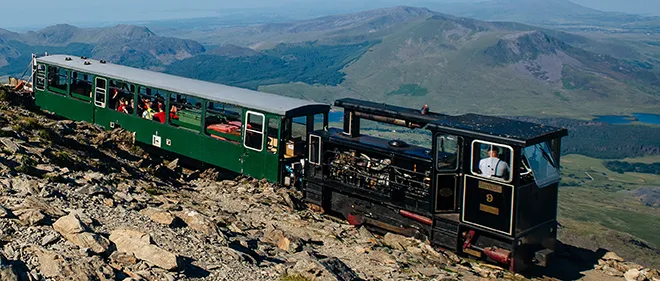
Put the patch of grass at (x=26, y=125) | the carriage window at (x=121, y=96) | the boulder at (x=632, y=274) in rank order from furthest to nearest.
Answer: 1. the carriage window at (x=121, y=96)
2. the patch of grass at (x=26, y=125)
3. the boulder at (x=632, y=274)

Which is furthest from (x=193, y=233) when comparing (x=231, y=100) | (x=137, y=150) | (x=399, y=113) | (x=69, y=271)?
(x=137, y=150)

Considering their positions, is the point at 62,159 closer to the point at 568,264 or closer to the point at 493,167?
the point at 493,167

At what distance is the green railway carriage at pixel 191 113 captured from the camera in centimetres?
2339

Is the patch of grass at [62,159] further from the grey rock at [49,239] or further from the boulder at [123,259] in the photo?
the boulder at [123,259]

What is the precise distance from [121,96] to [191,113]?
4438mm

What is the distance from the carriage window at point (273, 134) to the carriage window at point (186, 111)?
330 centimetres

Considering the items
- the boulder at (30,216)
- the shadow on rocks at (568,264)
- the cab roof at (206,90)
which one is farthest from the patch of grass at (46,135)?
the shadow on rocks at (568,264)

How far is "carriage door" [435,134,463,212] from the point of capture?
18.0m

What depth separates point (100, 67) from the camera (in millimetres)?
30141

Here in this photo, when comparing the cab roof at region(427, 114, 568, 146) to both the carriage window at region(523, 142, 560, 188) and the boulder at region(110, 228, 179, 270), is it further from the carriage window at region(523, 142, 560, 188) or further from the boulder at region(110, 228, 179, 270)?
the boulder at region(110, 228, 179, 270)

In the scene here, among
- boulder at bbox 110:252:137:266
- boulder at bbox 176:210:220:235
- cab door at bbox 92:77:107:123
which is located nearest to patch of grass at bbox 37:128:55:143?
cab door at bbox 92:77:107:123

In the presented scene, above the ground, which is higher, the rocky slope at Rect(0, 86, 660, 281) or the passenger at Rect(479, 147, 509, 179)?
the passenger at Rect(479, 147, 509, 179)

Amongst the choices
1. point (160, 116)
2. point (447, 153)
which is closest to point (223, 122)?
point (160, 116)

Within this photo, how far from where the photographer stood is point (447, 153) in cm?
1816
